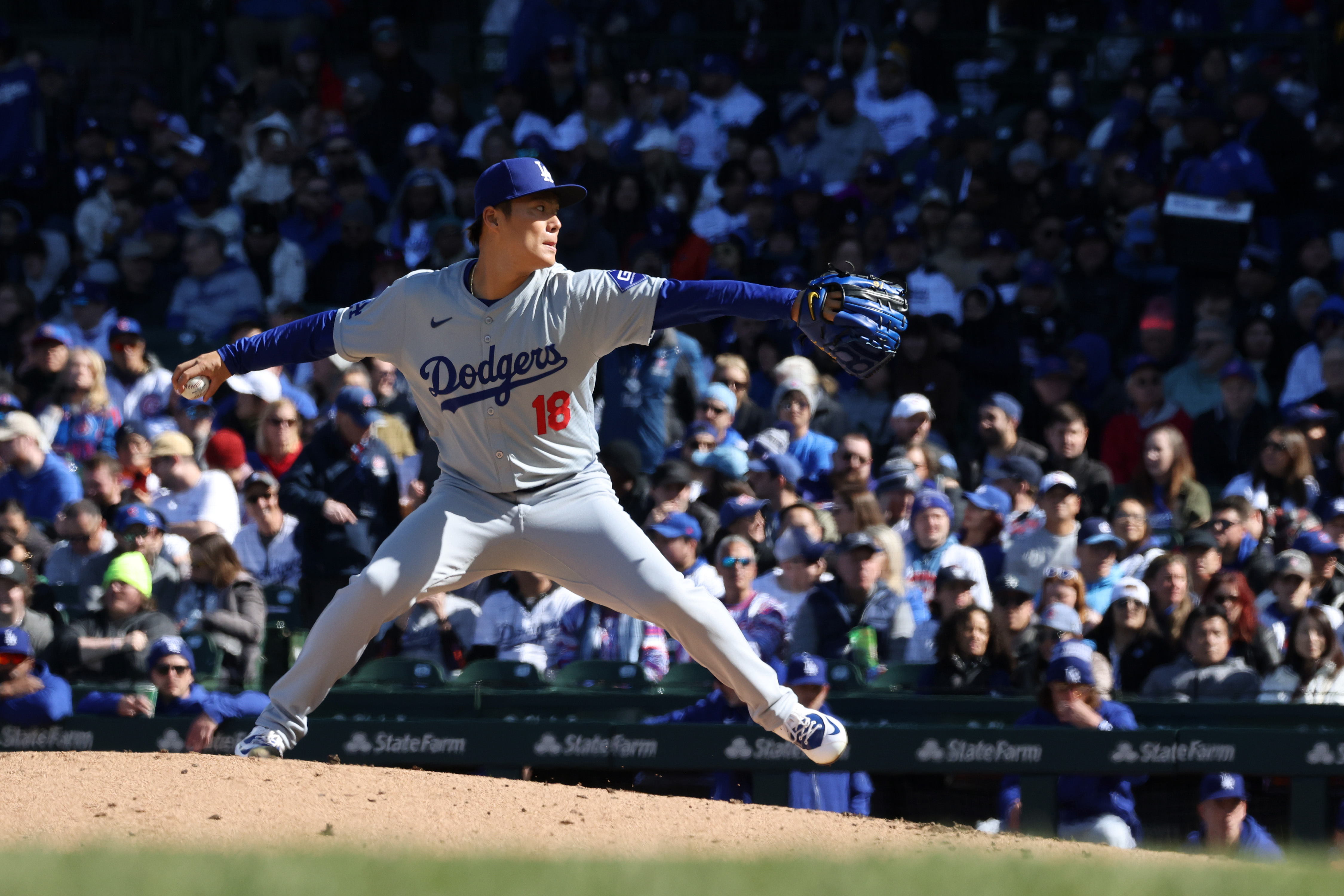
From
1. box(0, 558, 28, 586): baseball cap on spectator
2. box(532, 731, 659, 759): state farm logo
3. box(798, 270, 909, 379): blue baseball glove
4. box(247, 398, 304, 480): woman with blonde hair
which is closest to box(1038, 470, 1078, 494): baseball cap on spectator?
box(532, 731, 659, 759): state farm logo

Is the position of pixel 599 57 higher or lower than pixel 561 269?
higher

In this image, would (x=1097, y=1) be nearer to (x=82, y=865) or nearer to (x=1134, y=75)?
(x=1134, y=75)

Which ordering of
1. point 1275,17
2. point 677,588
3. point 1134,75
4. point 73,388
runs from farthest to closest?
point 1275,17 < point 1134,75 < point 73,388 < point 677,588

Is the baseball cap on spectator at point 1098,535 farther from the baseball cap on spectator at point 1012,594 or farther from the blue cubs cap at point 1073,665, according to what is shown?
the blue cubs cap at point 1073,665

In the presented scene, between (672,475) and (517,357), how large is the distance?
3.48m

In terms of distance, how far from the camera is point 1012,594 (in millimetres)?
7254

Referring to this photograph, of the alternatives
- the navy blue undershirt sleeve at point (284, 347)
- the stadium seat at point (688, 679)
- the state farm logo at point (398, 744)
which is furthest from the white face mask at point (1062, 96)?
the navy blue undershirt sleeve at point (284, 347)

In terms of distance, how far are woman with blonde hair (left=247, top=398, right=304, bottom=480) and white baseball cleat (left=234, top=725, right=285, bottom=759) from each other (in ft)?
14.2

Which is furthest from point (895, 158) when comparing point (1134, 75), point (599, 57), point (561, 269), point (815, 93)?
point (561, 269)

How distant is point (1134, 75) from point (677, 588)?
353 inches

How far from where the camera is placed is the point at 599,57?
1373cm

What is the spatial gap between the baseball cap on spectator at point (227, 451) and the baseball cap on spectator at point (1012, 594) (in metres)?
4.25

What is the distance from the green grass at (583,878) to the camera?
11.0 ft

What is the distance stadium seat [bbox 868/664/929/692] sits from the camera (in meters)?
7.07
